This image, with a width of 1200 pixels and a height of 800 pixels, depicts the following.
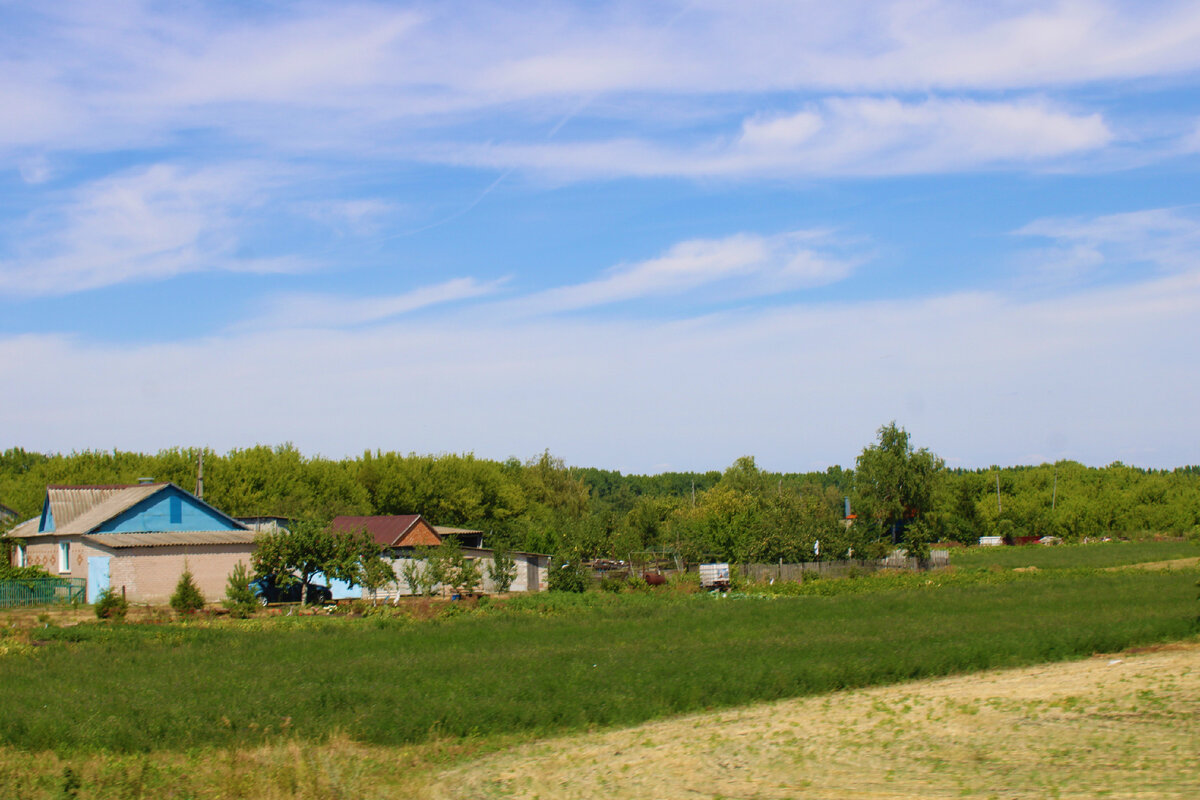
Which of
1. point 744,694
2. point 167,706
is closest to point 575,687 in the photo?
point 744,694

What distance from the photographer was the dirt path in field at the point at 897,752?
→ 12758 mm

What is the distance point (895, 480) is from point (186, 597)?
6093 centimetres

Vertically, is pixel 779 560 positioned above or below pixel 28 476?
below

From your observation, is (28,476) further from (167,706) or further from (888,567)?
(167,706)

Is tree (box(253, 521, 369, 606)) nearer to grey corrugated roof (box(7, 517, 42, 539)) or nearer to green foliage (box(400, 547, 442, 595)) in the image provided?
green foliage (box(400, 547, 442, 595))

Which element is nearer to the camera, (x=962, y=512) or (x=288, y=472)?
(x=288, y=472)

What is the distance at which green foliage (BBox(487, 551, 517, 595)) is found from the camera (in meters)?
48.1

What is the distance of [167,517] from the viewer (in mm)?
47750

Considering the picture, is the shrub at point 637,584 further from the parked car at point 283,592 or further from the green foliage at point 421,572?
the parked car at point 283,592

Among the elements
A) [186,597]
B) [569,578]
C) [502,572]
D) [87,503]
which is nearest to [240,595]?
[186,597]

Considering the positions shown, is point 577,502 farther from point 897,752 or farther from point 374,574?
point 897,752

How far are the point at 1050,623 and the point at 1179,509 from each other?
10649 centimetres

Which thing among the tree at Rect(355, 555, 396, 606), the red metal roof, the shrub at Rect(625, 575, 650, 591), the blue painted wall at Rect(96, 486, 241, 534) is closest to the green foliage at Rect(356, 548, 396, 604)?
the tree at Rect(355, 555, 396, 606)

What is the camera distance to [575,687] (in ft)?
63.2
